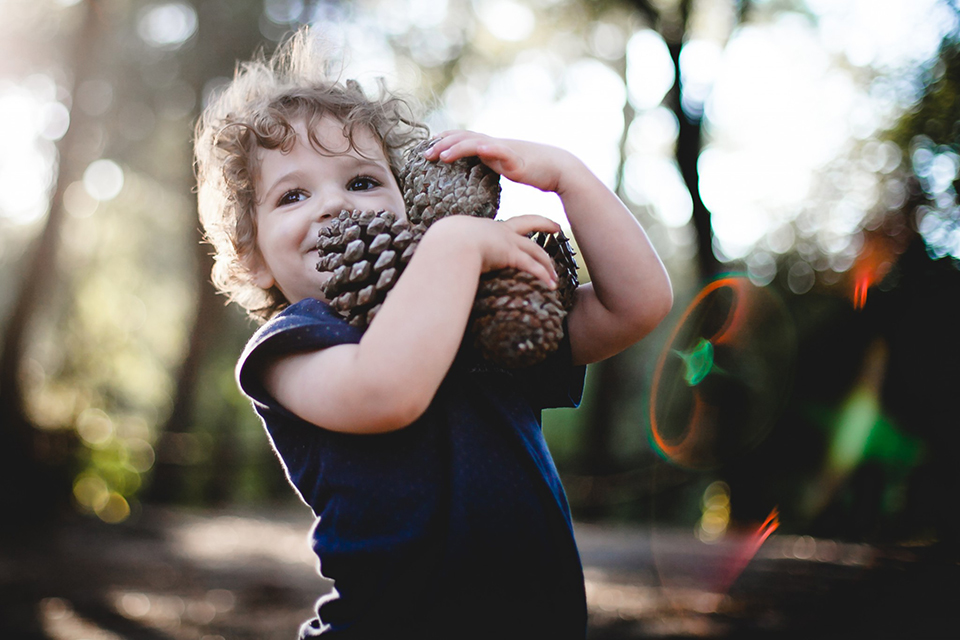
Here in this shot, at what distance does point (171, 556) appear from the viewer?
22.4 feet

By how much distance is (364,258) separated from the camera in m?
1.10

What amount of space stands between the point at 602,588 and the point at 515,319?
5102 mm

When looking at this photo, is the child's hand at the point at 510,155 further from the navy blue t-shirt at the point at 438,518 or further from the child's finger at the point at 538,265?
the navy blue t-shirt at the point at 438,518

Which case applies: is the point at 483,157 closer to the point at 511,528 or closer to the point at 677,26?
the point at 511,528

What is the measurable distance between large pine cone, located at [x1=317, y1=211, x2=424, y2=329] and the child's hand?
0.51 feet

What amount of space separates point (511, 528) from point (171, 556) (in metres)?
6.87

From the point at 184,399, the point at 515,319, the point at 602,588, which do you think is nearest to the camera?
the point at 515,319

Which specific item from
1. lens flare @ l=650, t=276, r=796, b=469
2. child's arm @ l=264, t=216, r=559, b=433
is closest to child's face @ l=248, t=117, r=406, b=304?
child's arm @ l=264, t=216, r=559, b=433

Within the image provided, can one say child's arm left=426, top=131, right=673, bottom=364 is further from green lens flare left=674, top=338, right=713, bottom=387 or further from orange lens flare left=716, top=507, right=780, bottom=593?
green lens flare left=674, top=338, right=713, bottom=387

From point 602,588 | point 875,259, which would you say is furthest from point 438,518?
point 602,588

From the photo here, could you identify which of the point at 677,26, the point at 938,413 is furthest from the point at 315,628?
the point at 677,26

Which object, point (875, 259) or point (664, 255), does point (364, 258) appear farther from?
point (664, 255)

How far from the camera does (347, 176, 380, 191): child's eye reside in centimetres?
142

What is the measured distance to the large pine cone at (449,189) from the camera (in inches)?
45.5
